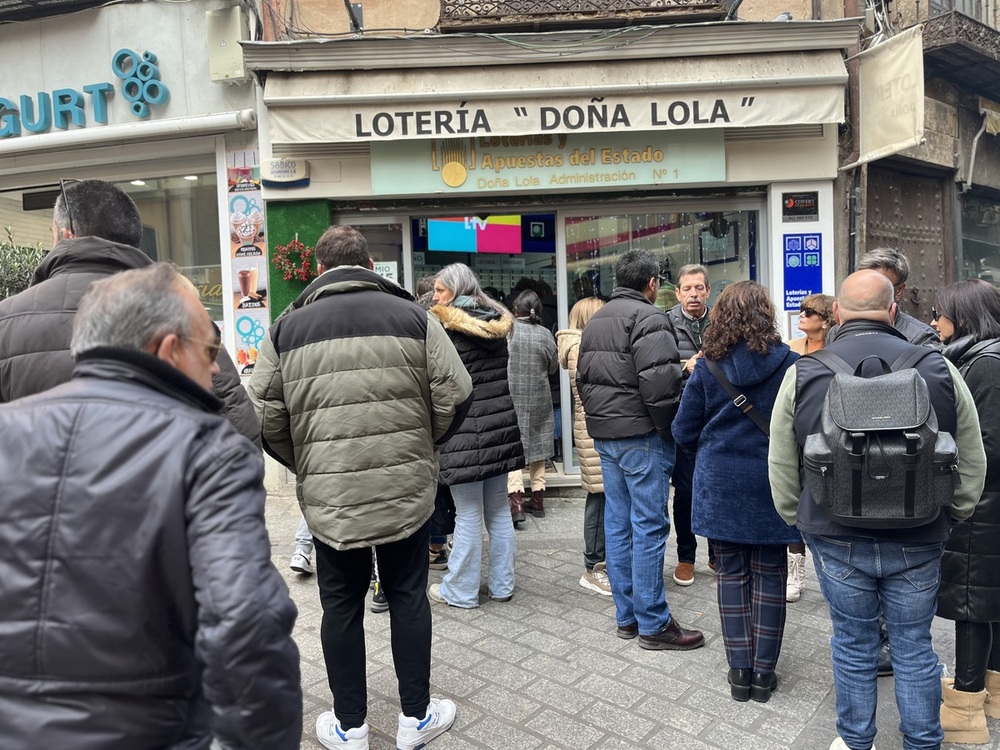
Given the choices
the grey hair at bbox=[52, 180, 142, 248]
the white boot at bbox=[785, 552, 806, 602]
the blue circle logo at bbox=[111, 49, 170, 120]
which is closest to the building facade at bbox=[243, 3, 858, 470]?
the blue circle logo at bbox=[111, 49, 170, 120]

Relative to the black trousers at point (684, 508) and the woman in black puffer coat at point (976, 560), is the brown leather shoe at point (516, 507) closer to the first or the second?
the black trousers at point (684, 508)

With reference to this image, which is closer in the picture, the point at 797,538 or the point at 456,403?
the point at 456,403

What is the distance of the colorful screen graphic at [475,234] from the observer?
301 inches

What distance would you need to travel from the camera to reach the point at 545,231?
768cm

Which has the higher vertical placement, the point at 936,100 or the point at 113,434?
the point at 936,100

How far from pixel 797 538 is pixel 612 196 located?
466cm

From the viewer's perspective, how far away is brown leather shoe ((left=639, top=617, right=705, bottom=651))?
411 centimetres

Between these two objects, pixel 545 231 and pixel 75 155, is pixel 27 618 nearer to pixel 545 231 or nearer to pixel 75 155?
pixel 545 231

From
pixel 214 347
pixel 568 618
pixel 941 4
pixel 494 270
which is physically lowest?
pixel 568 618

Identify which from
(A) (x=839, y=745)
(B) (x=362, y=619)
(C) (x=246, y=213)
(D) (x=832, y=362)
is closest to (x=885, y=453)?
(D) (x=832, y=362)

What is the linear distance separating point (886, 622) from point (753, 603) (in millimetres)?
831

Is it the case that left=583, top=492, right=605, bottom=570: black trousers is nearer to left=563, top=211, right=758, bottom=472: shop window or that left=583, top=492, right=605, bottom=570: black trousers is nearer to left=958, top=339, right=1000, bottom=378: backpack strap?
left=958, top=339, right=1000, bottom=378: backpack strap

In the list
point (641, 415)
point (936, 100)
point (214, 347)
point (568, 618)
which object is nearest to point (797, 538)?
point (641, 415)

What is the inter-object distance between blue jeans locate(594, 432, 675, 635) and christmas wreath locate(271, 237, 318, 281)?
160 inches
